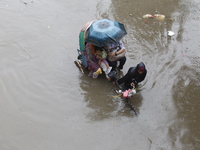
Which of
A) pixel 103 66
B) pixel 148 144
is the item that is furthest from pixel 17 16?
pixel 148 144

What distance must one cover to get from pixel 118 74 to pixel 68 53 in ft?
4.93

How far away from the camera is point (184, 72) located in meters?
4.96

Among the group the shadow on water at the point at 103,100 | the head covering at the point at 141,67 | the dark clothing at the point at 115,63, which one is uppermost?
the head covering at the point at 141,67

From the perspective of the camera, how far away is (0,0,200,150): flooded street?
3.62 metres

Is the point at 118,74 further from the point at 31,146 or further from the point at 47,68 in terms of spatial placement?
the point at 31,146

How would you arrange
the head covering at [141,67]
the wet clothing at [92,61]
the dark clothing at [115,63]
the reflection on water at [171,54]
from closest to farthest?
the head covering at [141,67] < the reflection on water at [171,54] < the wet clothing at [92,61] < the dark clothing at [115,63]

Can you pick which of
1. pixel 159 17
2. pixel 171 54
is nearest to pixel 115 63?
pixel 171 54

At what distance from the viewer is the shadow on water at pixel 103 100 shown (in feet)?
13.3

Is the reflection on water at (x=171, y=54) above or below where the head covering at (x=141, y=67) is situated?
below

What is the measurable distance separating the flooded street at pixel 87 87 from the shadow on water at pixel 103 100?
0.02 m

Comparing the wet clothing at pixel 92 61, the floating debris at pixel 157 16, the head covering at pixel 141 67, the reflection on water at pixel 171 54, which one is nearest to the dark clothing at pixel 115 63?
the wet clothing at pixel 92 61

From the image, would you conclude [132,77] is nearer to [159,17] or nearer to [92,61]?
[92,61]

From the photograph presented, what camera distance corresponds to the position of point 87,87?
4.57m

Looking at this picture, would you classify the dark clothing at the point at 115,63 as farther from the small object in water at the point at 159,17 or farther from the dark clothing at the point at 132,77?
the small object in water at the point at 159,17
